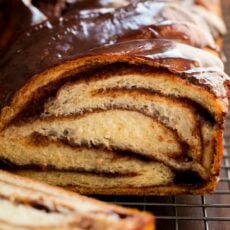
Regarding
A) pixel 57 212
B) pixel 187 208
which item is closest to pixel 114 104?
pixel 187 208

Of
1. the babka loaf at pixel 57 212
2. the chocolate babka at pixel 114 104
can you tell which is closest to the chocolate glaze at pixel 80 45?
the chocolate babka at pixel 114 104

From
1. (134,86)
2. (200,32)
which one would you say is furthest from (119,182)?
(200,32)

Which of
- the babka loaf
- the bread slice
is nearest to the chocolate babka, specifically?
the bread slice

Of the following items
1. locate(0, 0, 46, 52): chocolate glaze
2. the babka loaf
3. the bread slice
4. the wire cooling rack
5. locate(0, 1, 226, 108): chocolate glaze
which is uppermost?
locate(0, 0, 46, 52): chocolate glaze

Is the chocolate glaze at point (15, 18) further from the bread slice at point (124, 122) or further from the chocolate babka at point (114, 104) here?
the bread slice at point (124, 122)

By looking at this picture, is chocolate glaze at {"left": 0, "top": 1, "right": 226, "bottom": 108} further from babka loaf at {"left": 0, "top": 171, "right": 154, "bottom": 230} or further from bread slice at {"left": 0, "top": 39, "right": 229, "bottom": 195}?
babka loaf at {"left": 0, "top": 171, "right": 154, "bottom": 230}

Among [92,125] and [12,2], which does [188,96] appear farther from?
[12,2]

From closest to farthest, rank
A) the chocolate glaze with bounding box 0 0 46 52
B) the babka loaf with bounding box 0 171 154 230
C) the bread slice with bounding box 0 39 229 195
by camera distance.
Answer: the babka loaf with bounding box 0 171 154 230 → the bread slice with bounding box 0 39 229 195 → the chocolate glaze with bounding box 0 0 46 52
